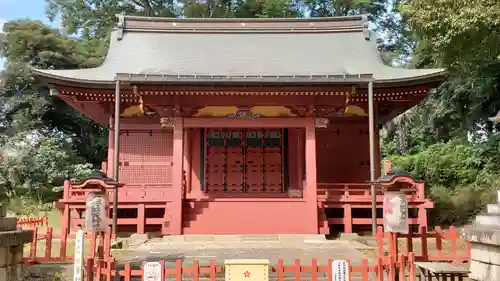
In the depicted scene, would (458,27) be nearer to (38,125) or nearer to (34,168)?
(34,168)

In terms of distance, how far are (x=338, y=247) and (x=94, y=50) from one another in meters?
25.5

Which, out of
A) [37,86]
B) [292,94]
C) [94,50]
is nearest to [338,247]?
[292,94]

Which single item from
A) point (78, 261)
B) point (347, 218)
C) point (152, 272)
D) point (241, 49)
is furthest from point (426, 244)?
point (241, 49)

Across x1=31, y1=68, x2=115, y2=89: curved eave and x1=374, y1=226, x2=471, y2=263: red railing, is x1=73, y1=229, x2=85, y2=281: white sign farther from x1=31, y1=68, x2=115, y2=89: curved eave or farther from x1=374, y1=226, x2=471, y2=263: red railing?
x1=31, y1=68, x2=115, y2=89: curved eave

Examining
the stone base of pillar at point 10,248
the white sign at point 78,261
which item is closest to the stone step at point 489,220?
the white sign at point 78,261

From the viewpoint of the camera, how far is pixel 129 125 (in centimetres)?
1647

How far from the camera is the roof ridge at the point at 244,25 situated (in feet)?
→ 63.5

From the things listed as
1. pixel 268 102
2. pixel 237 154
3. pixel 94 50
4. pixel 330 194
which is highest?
pixel 94 50

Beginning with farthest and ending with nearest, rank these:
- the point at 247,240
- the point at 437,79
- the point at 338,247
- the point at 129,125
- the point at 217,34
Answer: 1. the point at 217,34
2. the point at 129,125
3. the point at 437,79
4. the point at 247,240
5. the point at 338,247

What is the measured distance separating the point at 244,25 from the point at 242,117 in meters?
5.98

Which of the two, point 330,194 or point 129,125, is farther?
point 129,125

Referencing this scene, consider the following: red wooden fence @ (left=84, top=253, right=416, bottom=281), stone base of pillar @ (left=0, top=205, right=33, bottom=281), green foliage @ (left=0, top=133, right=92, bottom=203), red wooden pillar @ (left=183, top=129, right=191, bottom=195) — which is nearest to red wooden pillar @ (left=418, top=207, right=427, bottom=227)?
red wooden fence @ (left=84, top=253, right=416, bottom=281)

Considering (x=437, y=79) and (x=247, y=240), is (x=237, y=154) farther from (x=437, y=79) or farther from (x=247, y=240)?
(x=437, y=79)

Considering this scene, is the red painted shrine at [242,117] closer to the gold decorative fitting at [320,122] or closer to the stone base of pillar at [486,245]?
the gold decorative fitting at [320,122]
